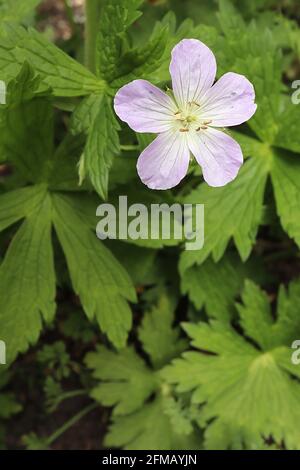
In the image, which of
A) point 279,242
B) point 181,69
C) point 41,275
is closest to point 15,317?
point 41,275

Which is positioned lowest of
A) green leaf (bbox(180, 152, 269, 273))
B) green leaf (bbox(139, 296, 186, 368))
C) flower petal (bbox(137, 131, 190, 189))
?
green leaf (bbox(139, 296, 186, 368))

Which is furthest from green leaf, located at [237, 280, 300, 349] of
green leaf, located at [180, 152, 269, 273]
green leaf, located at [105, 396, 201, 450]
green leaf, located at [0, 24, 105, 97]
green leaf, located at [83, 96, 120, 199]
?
green leaf, located at [0, 24, 105, 97]

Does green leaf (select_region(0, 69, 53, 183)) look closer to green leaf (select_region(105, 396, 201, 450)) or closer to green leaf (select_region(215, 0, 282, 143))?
green leaf (select_region(215, 0, 282, 143))

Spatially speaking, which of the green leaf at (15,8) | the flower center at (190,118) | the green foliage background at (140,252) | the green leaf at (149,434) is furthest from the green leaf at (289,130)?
the green leaf at (149,434)

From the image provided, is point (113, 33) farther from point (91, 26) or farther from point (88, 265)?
point (88, 265)

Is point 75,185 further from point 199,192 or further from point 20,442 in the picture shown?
point 20,442
